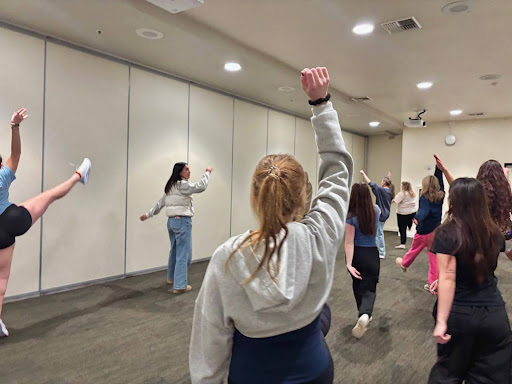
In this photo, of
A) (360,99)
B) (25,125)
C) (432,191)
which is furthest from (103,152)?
(360,99)

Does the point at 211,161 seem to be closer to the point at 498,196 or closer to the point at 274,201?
the point at 498,196

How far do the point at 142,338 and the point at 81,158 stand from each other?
2.44 m

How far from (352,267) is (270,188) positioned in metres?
2.44

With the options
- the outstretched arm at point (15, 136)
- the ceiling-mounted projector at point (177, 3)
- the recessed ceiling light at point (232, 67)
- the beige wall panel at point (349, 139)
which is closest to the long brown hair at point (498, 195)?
the ceiling-mounted projector at point (177, 3)

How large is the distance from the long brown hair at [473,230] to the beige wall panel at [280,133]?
5.97 meters

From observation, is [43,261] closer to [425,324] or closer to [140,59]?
[140,59]

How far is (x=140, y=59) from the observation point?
500 cm

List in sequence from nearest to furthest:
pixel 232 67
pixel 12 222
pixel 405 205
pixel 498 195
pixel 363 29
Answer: pixel 498 195 < pixel 12 222 < pixel 363 29 < pixel 232 67 < pixel 405 205

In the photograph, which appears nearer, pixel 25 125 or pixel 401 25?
pixel 401 25

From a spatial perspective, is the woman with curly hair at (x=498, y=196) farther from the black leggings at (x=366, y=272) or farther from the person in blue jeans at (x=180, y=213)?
the person in blue jeans at (x=180, y=213)

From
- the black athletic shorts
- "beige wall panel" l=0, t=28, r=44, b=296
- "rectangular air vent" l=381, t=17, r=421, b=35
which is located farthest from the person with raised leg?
"rectangular air vent" l=381, t=17, r=421, b=35

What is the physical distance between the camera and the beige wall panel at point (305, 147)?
29.2 ft

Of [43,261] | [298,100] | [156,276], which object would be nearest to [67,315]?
[43,261]

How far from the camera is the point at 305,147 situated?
9172 millimetres
